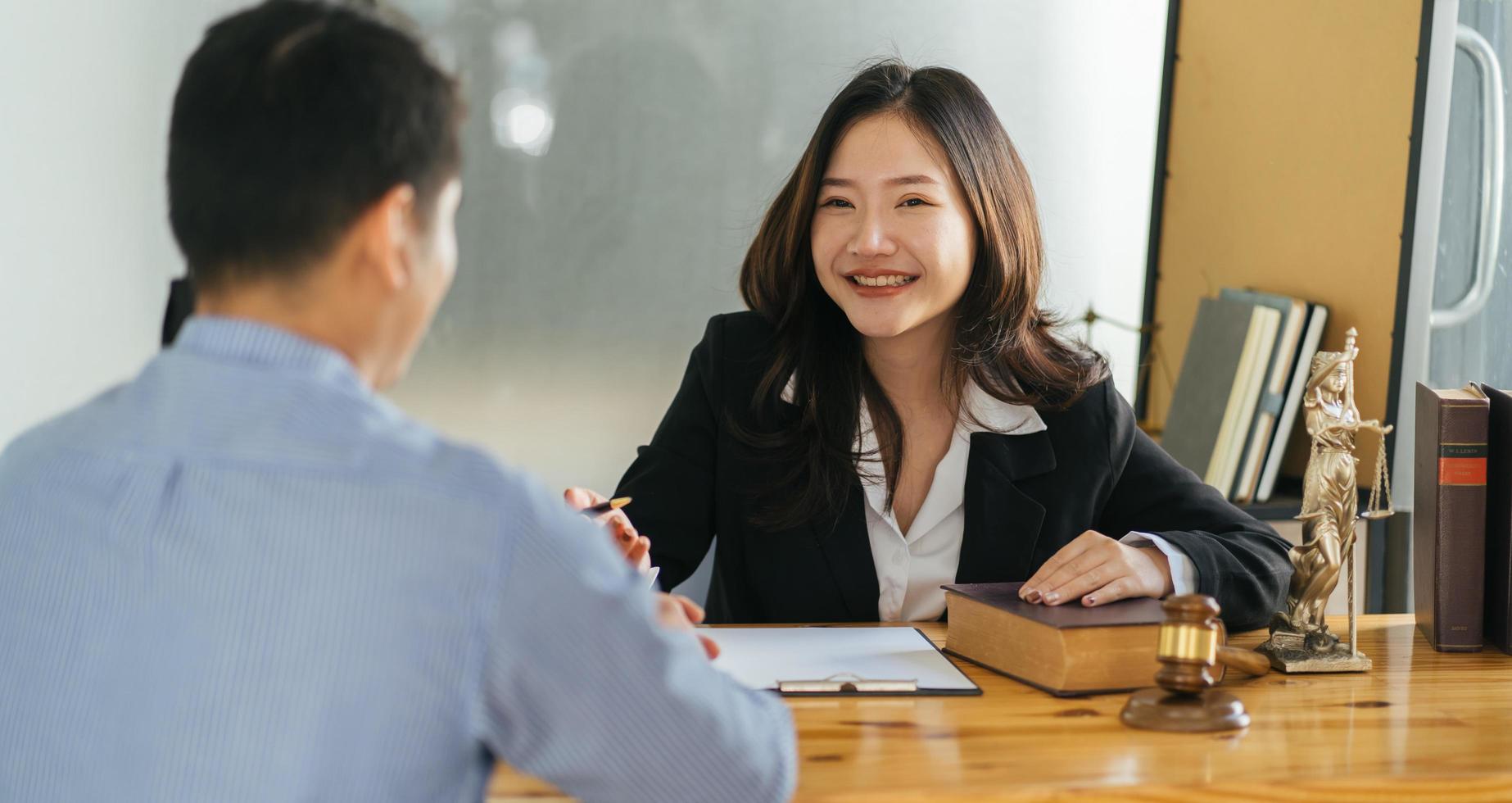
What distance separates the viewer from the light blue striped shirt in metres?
0.78

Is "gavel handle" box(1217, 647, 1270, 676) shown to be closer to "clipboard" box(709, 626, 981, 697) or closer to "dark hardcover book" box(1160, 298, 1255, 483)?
"clipboard" box(709, 626, 981, 697)

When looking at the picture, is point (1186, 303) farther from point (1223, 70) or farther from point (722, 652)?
point (722, 652)

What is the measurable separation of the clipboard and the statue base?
0.37m

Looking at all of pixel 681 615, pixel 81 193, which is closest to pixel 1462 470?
pixel 681 615

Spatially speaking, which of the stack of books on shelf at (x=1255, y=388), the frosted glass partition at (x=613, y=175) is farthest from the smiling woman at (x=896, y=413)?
the frosted glass partition at (x=613, y=175)

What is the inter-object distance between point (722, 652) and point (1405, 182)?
1.79 meters

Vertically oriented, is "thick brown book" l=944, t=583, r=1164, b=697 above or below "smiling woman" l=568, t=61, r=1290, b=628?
below

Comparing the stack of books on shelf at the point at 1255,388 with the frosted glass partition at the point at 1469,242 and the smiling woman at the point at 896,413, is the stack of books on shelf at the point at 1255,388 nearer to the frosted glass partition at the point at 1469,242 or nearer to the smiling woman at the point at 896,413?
the frosted glass partition at the point at 1469,242

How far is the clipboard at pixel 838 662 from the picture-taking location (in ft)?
4.51

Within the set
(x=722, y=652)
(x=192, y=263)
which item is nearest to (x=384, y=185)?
(x=192, y=263)

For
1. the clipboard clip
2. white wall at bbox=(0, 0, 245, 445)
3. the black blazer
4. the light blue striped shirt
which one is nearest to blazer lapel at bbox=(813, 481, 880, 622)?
the black blazer

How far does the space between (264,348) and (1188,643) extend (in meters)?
0.87

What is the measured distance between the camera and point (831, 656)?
4.90ft

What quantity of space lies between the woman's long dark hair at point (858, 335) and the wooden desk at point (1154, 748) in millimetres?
561
